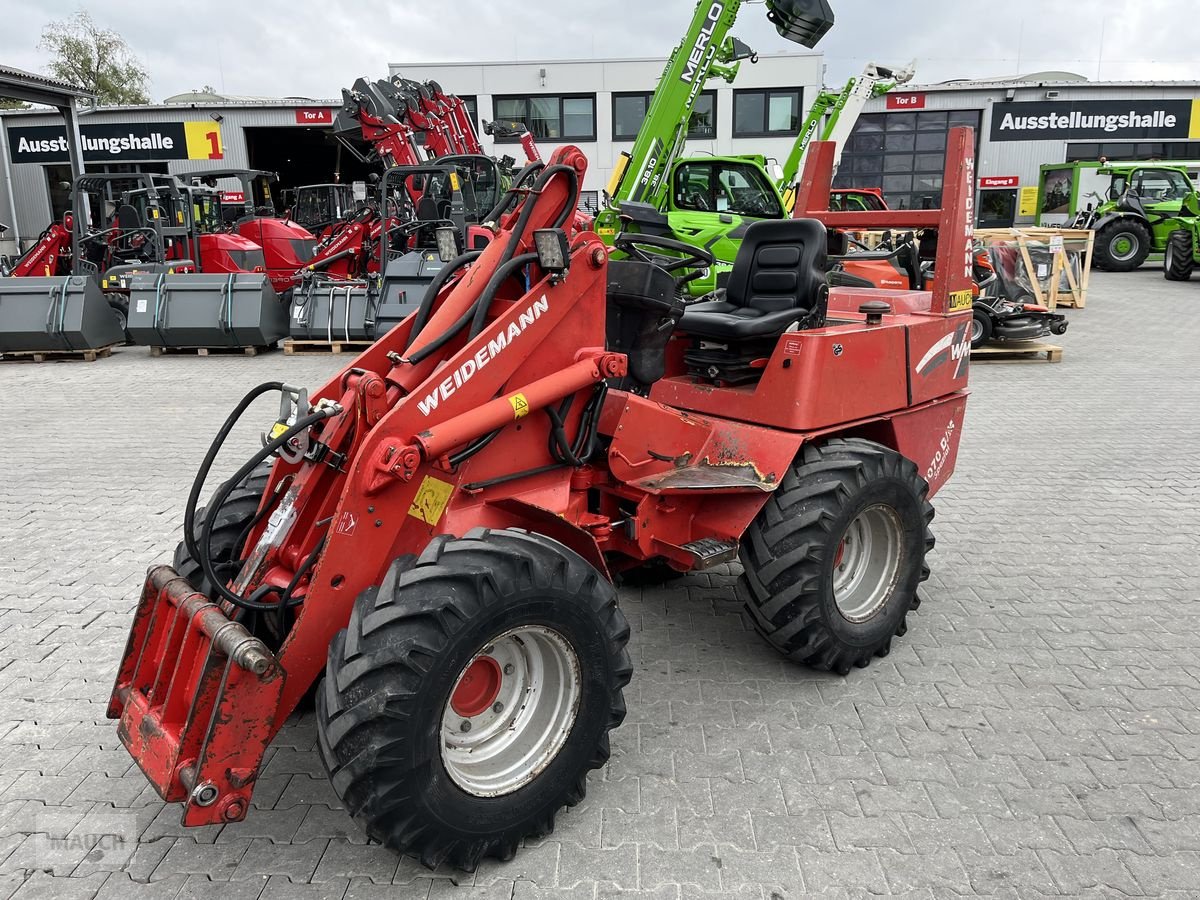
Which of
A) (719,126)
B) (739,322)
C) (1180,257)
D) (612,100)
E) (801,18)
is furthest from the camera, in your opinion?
(612,100)

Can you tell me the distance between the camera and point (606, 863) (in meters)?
2.68

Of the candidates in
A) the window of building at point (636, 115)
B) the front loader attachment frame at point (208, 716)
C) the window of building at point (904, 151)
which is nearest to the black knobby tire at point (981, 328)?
the front loader attachment frame at point (208, 716)

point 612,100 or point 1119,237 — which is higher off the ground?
point 612,100

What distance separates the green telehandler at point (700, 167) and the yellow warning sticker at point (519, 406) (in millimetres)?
6040

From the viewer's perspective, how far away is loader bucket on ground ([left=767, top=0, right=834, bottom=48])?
9914mm

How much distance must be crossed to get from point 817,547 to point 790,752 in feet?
2.54

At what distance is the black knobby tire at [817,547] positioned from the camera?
3469mm

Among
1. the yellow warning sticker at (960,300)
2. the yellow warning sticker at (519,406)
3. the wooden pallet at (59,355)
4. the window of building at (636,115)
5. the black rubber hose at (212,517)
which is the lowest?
the wooden pallet at (59,355)

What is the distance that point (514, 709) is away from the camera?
2861mm

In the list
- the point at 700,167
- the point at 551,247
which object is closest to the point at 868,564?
the point at 551,247

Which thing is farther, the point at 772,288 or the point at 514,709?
the point at 772,288

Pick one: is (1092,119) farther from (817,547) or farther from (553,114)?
(817,547)

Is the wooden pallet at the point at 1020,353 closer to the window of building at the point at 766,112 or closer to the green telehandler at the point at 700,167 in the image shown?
the green telehandler at the point at 700,167

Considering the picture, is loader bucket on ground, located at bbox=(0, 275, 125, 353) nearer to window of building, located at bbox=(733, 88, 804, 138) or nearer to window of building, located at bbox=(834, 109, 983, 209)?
window of building, located at bbox=(733, 88, 804, 138)
